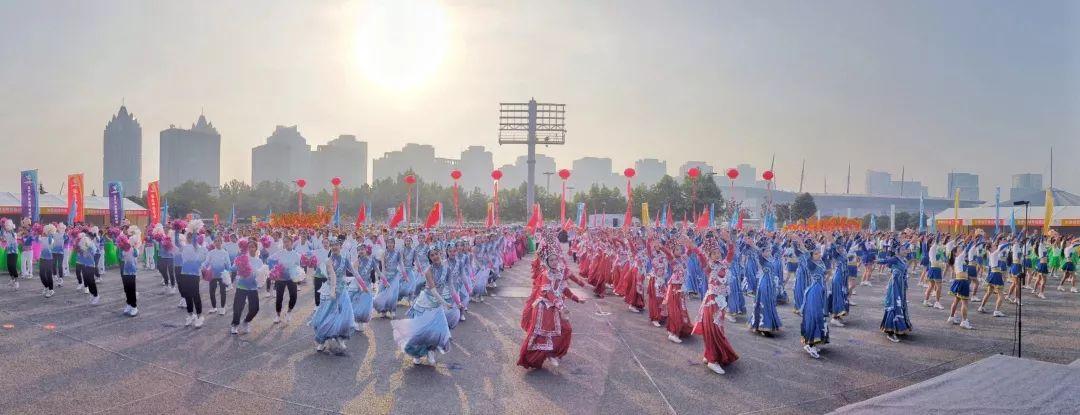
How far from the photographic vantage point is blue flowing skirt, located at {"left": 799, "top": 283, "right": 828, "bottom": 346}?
9914 millimetres

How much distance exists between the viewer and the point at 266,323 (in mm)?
11922

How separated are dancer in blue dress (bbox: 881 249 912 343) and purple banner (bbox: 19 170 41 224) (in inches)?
1159

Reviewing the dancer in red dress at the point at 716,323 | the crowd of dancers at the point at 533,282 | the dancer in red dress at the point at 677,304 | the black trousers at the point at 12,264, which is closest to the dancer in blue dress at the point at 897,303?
the crowd of dancers at the point at 533,282

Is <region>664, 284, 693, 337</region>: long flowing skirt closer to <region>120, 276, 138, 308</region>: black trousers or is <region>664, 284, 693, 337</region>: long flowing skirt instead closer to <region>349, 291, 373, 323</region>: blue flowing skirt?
<region>349, 291, 373, 323</region>: blue flowing skirt

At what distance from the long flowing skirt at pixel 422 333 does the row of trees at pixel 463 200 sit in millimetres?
56507

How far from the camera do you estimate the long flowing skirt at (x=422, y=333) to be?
866 cm

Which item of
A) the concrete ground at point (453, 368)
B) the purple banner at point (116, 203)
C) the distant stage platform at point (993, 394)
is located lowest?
the concrete ground at point (453, 368)

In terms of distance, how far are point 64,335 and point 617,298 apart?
12.3 m

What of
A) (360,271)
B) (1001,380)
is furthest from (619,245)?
(1001,380)

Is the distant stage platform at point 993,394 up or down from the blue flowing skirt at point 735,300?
up

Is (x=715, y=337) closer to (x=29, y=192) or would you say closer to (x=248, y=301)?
(x=248, y=301)

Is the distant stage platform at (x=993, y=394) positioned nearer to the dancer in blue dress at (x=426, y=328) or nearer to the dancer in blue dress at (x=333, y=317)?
the dancer in blue dress at (x=426, y=328)

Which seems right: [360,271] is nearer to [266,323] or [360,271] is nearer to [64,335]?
[266,323]

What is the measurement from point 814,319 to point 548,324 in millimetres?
4496
